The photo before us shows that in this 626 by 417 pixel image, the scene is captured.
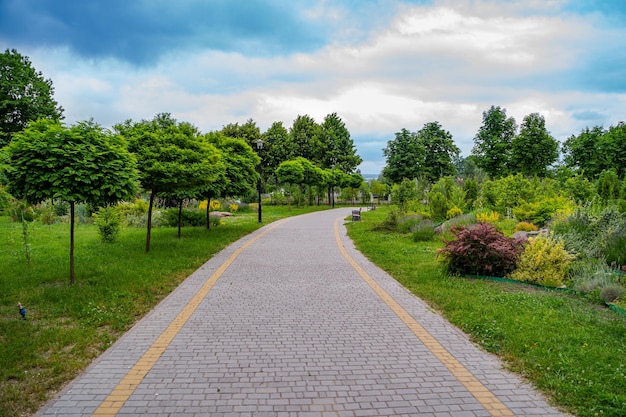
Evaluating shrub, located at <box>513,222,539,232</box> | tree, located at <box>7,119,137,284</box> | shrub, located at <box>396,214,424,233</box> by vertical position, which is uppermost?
tree, located at <box>7,119,137,284</box>

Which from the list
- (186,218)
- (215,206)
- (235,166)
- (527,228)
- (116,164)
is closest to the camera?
(116,164)

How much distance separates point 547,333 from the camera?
4.94 metres

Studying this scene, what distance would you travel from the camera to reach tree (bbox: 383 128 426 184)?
53125 mm

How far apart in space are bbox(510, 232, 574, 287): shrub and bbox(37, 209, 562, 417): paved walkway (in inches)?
98.2

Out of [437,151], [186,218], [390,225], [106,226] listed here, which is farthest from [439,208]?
[437,151]

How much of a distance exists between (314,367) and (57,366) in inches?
106

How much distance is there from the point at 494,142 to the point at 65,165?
41957 mm

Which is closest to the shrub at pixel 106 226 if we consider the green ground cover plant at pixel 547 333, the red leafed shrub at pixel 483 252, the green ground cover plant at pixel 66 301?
the green ground cover plant at pixel 66 301

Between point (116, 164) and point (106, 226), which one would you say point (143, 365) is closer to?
point (116, 164)

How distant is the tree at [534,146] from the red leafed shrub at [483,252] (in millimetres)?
27363

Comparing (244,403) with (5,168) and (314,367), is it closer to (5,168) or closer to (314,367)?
(314,367)

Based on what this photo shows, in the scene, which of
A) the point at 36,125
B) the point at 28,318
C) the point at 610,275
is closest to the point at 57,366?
the point at 28,318

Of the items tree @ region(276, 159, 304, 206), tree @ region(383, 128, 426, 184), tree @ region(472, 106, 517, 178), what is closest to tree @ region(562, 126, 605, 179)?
tree @ region(472, 106, 517, 178)

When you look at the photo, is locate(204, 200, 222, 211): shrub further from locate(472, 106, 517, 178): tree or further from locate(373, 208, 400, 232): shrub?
locate(472, 106, 517, 178): tree
